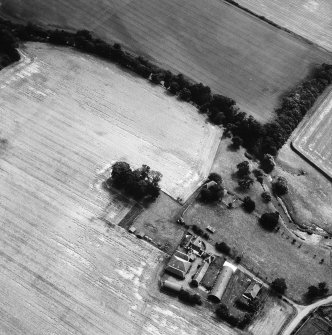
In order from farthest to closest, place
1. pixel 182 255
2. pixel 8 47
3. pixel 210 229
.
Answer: pixel 8 47
pixel 210 229
pixel 182 255

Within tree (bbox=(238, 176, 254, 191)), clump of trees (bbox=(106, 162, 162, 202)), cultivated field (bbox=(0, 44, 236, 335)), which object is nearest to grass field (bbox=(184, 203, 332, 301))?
tree (bbox=(238, 176, 254, 191))

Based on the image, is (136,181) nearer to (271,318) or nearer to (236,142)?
(236,142)

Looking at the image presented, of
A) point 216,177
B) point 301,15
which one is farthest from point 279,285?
point 301,15

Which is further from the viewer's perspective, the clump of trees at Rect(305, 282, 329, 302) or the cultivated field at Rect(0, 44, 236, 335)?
the clump of trees at Rect(305, 282, 329, 302)

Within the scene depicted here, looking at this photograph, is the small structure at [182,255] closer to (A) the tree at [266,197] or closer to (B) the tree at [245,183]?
(B) the tree at [245,183]

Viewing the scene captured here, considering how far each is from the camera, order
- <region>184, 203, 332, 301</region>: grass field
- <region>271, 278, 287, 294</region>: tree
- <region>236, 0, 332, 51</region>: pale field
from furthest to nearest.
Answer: <region>236, 0, 332, 51</region>: pale field, <region>184, 203, 332, 301</region>: grass field, <region>271, 278, 287, 294</region>: tree

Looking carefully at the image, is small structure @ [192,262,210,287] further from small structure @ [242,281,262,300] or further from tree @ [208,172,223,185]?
tree @ [208,172,223,185]
